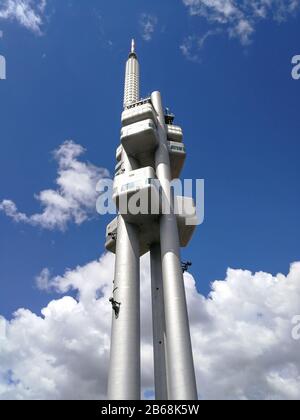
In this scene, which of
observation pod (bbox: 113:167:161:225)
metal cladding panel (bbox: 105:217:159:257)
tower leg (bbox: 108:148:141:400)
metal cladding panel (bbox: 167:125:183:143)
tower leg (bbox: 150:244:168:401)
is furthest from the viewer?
metal cladding panel (bbox: 167:125:183:143)

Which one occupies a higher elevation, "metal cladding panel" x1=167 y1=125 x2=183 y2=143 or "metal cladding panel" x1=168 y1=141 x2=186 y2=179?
"metal cladding panel" x1=167 y1=125 x2=183 y2=143

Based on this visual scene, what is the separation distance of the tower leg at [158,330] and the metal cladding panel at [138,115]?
496 inches

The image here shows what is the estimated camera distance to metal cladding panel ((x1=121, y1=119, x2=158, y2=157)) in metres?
33.4

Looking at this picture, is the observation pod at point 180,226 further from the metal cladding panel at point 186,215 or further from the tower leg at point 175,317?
the tower leg at point 175,317

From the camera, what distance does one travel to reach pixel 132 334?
23297mm

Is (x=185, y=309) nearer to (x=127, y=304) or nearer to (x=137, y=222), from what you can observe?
(x=127, y=304)

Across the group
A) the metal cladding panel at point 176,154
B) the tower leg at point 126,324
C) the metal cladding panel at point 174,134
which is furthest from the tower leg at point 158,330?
the metal cladding panel at point 174,134

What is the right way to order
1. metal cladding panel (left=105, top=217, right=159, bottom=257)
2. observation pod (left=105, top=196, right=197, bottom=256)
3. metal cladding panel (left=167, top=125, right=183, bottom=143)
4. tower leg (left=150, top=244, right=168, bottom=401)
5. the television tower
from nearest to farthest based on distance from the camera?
the television tower < tower leg (left=150, top=244, right=168, bottom=401) < metal cladding panel (left=105, top=217, right=159, bottom=257) < observation pod (left=105, top=196, right=197, bottom=256) < metal cladding panel (left=167, top=125, right=183, bottom=143)

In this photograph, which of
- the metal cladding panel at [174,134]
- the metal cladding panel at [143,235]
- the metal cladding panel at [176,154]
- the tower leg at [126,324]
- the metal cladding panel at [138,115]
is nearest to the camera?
the tower leg at [126,324]

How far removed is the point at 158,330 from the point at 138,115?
2012 cm

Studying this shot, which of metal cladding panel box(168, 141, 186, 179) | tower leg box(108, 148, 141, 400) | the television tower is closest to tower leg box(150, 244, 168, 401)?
the television tower

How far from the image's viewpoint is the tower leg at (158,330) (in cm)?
2550

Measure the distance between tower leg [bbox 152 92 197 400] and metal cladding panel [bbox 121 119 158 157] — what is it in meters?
3.80

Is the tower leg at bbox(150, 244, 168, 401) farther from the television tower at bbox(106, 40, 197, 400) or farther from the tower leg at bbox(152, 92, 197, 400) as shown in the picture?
the tower leg at bbox(152, 92, 197, 400)
